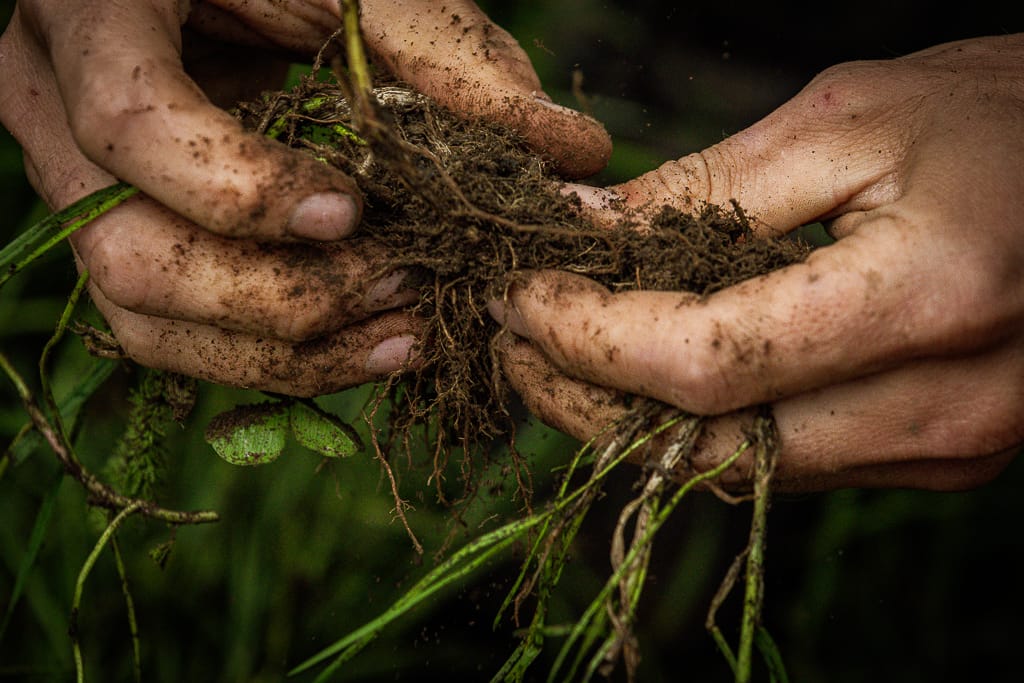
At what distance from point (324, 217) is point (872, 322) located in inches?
29.1

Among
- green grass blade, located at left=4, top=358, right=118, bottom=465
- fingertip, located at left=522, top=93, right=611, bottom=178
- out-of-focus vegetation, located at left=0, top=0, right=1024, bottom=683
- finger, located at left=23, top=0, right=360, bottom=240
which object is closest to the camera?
finger, located at left=23, top=0, right=360, bottom=240

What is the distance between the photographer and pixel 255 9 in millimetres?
1359

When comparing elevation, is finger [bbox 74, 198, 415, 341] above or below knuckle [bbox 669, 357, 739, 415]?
below

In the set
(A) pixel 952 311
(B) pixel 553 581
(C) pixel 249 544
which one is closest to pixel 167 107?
(B) pixel 553 581

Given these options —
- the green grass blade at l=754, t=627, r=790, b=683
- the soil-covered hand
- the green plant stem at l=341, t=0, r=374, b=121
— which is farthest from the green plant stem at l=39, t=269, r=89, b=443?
the green grass blade at l=754, t=627, r=790, b=683

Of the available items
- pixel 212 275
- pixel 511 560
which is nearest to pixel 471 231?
pixel 212 275

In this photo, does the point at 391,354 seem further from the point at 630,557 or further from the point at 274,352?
the point at 630,557

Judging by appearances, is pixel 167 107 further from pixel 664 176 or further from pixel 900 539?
pixel 900 539

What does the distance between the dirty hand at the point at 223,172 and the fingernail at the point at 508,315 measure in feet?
0.53

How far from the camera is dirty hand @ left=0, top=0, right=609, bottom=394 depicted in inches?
35.3

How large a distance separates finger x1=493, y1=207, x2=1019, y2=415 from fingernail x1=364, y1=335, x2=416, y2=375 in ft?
1.30

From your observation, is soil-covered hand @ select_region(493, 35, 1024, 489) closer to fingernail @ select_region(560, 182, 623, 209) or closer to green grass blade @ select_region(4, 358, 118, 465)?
fingernail @ select_region(560, 182, 623, 209)

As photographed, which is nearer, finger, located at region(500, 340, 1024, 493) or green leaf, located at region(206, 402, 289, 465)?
finger, located at region(500, 340, 1024, 493)

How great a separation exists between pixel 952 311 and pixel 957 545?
113 cm
